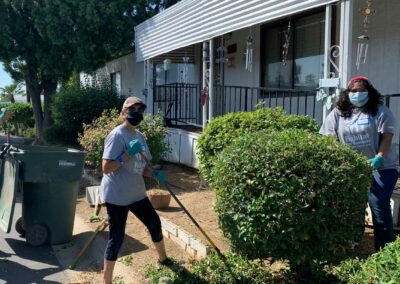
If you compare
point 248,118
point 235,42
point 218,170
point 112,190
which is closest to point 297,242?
point 218,170

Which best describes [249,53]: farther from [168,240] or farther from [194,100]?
[168,240]

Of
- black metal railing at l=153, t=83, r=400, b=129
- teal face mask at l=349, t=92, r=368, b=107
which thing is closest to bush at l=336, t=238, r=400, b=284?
teal face mask at l=349, t=92, r=368, b=107

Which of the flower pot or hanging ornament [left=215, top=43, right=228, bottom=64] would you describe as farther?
hanging ornament [left=215, top=43, right=228, bottom=64]

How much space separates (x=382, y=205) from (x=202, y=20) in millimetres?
5977

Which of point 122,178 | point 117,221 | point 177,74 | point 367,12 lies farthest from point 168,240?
point 177,74

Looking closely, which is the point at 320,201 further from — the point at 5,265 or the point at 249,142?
the point at 5,265

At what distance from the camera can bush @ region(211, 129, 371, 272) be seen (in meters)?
3.47

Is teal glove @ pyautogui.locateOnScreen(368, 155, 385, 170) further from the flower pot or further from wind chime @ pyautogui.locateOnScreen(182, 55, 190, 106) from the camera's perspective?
wind chime @ pyautogui.locateOnScreen(182, 55, 190, 106)

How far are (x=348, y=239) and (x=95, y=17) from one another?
12870mm

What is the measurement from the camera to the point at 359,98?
13.9 ft

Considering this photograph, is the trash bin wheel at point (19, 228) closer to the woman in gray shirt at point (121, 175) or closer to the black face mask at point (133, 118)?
the woman in gray shirt at point (121, 175)

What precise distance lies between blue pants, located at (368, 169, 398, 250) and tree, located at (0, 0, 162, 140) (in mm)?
12359

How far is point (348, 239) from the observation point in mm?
3582

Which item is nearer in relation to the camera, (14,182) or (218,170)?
(218,170)
